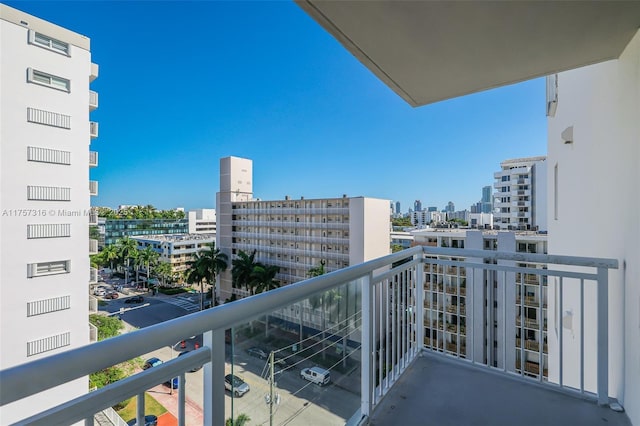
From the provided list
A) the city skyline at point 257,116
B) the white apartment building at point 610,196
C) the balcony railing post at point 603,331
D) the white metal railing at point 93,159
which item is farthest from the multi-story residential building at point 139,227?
the balcony railing post at point 603,331

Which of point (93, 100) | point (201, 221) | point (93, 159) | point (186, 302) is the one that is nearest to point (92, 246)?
point (93, 159)

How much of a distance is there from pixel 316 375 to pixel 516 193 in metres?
29.5

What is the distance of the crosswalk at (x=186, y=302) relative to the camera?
20428mm

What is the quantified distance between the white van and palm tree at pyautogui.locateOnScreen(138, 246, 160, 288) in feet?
93.1

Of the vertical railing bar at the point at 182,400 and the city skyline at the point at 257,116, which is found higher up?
the city skyline at the point at 257,116

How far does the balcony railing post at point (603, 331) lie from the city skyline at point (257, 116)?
569 cm

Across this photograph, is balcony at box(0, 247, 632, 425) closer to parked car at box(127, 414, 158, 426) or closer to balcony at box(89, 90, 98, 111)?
parked car at box(127, 414, 158, 426)

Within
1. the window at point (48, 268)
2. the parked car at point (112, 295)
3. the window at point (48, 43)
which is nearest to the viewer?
the window at point (48, 43)

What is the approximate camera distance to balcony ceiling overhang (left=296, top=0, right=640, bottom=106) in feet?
3.38

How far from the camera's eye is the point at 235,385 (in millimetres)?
755

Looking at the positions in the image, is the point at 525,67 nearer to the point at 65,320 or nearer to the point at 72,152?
the point at 72,152

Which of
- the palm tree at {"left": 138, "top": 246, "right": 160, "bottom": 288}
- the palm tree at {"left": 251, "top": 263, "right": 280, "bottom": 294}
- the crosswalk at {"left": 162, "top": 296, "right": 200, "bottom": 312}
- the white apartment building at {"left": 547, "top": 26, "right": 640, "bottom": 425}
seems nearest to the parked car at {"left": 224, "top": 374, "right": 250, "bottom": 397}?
the white apartment building at {"left": 547, "top": 26, "right": 640, "bottom": 425}

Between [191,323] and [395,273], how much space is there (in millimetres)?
1285

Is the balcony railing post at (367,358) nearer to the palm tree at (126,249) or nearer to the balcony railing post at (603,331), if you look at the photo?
the balcony railing post at (603,331)
